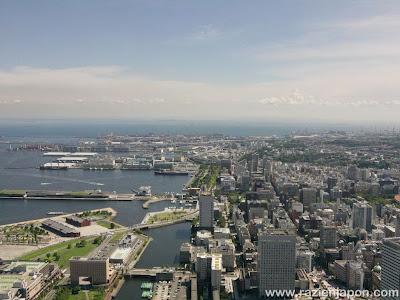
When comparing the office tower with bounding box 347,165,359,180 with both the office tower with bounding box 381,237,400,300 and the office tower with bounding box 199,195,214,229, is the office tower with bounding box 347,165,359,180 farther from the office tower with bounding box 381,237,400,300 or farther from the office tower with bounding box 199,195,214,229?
the office tower with bounding box 381,237,400,300

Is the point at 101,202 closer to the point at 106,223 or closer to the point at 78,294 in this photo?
the point at 106,223

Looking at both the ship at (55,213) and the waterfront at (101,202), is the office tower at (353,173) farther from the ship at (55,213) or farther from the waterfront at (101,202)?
the ship at (55,213)

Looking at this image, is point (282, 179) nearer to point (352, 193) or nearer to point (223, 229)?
point (352, 193)

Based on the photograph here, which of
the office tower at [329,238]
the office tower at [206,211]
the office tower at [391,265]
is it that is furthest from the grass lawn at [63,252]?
the office tower at [391,265]

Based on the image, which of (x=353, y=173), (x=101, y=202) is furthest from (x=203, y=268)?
(x=353, y=173)

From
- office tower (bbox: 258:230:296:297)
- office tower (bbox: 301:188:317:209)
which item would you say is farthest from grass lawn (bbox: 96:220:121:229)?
office tower (bbox: 301:188:317:209)

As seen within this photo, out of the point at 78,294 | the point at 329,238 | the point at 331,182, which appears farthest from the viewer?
the point at 331,182
